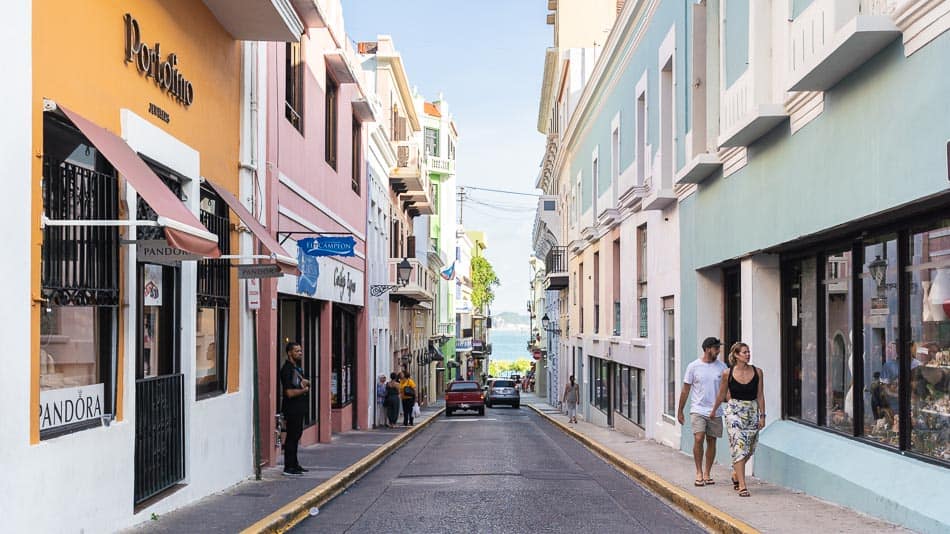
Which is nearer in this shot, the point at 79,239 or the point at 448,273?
the point at 79,239

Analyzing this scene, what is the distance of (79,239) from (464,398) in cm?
3585

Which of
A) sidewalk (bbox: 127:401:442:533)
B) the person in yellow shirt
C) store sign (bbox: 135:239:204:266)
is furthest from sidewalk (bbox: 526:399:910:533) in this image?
the person in yellow shirt

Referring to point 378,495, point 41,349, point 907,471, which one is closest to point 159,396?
point 41,349

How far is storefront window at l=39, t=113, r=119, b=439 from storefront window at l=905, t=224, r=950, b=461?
675 centimetres

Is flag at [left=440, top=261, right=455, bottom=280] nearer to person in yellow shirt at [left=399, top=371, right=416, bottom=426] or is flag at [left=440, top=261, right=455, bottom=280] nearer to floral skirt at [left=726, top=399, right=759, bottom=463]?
person in yellow shirt at [left=399, top=371, right=416, bottom=426]

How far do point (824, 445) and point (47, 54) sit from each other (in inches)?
334

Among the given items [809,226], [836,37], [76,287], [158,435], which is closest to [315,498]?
[158,435]

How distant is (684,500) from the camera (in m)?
11.5

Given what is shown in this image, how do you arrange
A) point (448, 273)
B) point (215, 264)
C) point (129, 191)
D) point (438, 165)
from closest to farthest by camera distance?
1. point (129, 191)
2. point (215, 264)
3. point (438, 165)
4. point (448, 273)

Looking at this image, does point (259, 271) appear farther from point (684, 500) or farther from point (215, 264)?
point (684, 500)

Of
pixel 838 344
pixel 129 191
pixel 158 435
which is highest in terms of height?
pixel 129 191

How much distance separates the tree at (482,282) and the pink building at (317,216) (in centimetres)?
8193

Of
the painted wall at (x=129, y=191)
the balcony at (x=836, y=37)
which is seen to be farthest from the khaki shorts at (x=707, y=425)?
the painted wall at (x=129, y=191)

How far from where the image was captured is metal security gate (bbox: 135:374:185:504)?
9359mm
